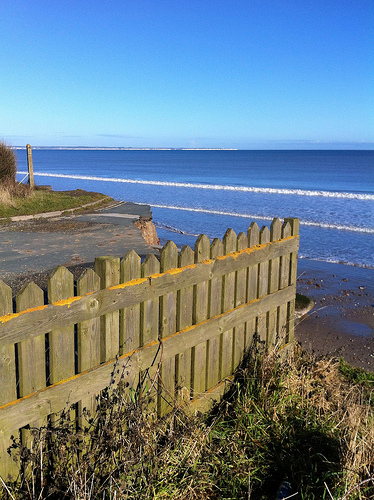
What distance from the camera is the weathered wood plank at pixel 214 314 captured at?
4.06 m

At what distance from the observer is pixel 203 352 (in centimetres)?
409

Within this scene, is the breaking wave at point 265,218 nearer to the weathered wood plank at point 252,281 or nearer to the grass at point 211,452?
the weathered wood plank at point 252,281

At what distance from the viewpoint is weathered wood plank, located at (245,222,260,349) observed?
4551 millimetres

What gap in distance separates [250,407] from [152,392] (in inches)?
38.0

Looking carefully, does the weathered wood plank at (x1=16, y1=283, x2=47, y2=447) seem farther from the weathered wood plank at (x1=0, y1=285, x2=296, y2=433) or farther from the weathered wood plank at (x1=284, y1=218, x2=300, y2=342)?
the weathered wood plank at (x1=284, y1=218, x2=300, y2=342)

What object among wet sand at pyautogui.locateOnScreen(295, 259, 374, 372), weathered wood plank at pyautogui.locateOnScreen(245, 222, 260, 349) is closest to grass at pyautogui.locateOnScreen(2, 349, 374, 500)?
weathered wood plank at pyautogui.locateOnScreen(245, 222, 260, 349)

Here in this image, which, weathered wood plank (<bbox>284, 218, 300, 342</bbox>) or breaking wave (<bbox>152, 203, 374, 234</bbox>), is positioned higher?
weathered wood plank (<bbox>284, 218, 300, 342</bbox>)

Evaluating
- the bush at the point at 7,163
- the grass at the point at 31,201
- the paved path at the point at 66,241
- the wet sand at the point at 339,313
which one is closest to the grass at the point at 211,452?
the wet sand at the point at 339,313

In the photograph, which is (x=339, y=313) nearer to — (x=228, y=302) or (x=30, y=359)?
(x=228, y=302)

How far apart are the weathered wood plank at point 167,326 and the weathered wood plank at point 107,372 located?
0.09 metres

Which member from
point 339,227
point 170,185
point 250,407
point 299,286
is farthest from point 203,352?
point 170,185

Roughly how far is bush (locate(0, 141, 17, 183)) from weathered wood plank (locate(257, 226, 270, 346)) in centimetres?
1550

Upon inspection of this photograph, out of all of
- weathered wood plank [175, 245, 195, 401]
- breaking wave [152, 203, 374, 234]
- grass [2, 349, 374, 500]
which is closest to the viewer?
grass [2, 349, 374, 500]

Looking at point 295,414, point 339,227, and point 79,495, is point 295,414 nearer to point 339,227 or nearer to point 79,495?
point 79,495
